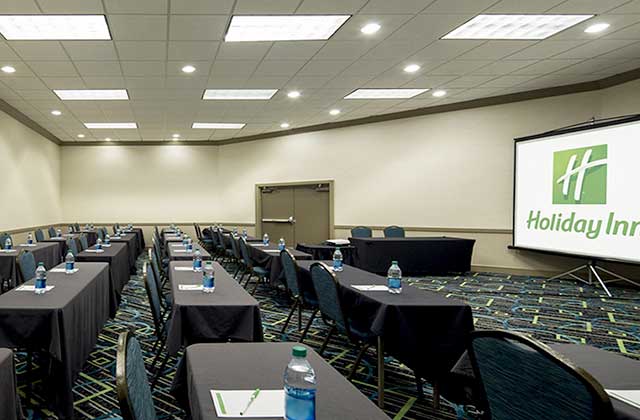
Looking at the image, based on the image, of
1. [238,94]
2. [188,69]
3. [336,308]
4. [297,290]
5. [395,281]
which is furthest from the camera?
[238,94]

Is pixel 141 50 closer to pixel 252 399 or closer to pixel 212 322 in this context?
pixel 212 322

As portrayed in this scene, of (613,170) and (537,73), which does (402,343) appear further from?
(537,73)

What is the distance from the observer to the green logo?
7000 millimetres

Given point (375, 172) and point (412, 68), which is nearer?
point (412, 68)

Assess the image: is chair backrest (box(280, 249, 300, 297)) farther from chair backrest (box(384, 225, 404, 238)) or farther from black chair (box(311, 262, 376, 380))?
chair backrest (box(384, 225, 404, 238))

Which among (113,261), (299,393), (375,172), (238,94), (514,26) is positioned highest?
(514,26)

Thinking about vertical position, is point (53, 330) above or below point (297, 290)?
above

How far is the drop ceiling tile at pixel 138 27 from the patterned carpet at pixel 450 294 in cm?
343

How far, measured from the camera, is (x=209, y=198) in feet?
46.7

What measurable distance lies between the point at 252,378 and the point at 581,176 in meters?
7.36

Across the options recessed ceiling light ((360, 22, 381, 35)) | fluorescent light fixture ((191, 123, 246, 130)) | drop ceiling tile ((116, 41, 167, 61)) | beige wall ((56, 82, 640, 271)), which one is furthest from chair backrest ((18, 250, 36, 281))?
beige wall ((56, 82, 640, 271))

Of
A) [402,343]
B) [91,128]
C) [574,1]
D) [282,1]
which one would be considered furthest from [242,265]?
[91,128]

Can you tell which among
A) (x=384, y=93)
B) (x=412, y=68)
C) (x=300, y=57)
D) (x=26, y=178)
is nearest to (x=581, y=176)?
(x=412, y=68)

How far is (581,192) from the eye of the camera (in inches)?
288
